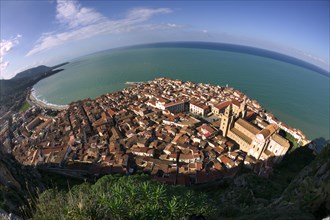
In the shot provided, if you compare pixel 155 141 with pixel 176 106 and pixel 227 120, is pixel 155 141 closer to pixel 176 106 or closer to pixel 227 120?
pixel 227 120

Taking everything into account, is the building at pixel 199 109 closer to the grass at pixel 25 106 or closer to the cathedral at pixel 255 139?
the cathedral at pixel 255 139

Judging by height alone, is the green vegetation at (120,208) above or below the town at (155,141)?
above

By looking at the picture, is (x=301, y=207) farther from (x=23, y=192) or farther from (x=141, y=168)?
(x=141, y=168)

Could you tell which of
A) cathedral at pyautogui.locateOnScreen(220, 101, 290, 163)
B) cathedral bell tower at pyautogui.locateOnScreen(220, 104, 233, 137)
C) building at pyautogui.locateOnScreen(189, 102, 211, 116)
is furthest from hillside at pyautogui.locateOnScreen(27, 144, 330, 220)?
building at pyautogui.locateOnScreen(189, 102, 211, 116)

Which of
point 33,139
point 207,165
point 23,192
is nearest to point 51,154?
point 33,139

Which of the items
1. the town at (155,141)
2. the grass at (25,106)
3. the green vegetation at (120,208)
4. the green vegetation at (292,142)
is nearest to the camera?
the green vegetation at (120,208)

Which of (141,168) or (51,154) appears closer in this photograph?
(141,168)

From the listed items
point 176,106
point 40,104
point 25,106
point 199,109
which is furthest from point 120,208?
point 25,106

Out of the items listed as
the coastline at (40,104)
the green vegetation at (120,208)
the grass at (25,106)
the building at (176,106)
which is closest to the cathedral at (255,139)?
the building at (176,106)

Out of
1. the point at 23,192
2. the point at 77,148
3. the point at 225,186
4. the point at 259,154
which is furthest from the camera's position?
the point at 77,148

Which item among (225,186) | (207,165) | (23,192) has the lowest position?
(225,186)
